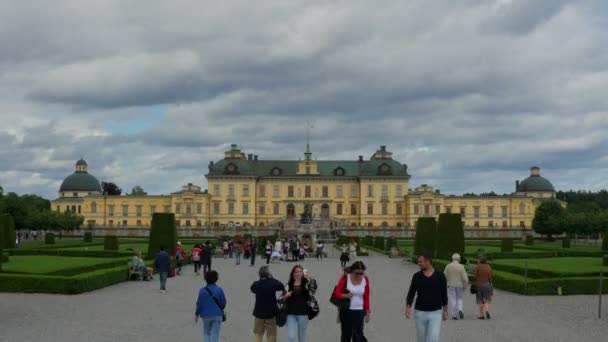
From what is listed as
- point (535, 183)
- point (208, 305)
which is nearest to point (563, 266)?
point (208, 305)

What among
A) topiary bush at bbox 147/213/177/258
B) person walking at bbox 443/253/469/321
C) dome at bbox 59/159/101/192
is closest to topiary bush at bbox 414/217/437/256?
topiary bush at bbox 147/213/177/258

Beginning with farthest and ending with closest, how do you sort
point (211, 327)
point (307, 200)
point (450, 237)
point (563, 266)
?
point (307, 200)
point (450, 237)
point (563, 266)
point (211, 327)

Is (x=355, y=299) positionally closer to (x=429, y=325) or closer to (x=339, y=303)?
(x=339, y=303)

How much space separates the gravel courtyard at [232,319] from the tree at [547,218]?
171ft

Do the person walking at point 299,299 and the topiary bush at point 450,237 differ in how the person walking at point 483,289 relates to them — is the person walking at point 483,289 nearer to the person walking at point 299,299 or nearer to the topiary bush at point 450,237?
the person walking at point 299,299

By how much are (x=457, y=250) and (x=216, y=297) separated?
2044 cm

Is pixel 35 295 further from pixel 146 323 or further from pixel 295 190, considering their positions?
pixel 295 190

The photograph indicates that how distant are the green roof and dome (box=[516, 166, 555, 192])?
1732cm

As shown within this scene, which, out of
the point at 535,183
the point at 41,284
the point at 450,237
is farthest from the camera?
the point at 535,183

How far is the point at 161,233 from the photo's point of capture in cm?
2925

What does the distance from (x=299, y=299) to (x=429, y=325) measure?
148cm

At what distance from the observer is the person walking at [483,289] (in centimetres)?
1341

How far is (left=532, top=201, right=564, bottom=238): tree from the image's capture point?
67.6 m

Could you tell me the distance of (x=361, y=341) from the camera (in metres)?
8.51
